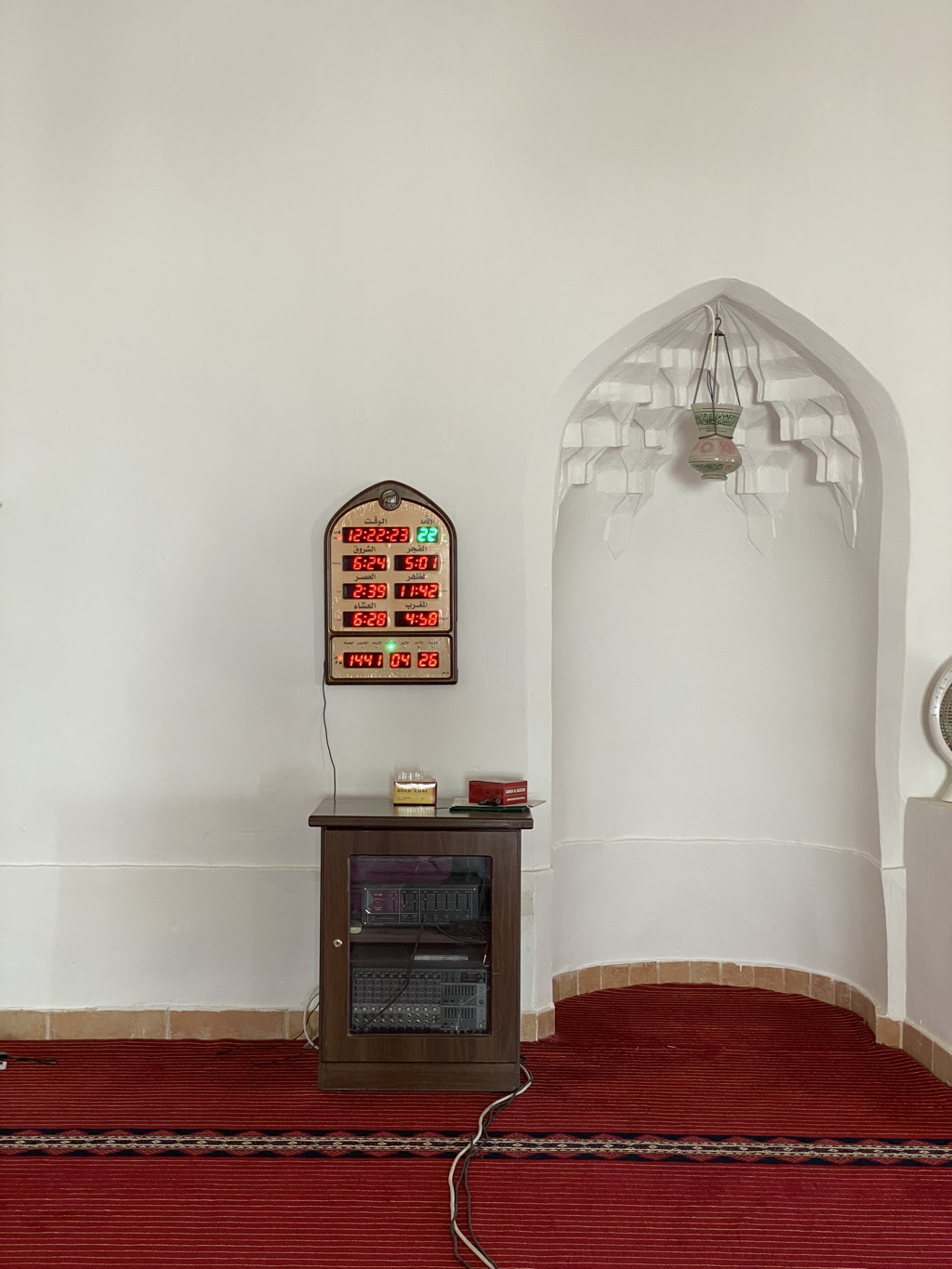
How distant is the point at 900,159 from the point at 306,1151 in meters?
4.23

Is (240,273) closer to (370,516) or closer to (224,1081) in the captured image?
(370,516)

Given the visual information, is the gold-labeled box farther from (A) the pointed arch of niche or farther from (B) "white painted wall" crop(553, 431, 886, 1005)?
(A) the pointed arch of niche

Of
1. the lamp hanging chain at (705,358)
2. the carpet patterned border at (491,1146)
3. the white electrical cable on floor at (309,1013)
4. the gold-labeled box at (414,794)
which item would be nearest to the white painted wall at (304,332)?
the white electrical cable on floor at (309,1013)

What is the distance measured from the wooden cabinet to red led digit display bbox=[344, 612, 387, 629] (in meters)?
0.79

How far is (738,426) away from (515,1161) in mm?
3310

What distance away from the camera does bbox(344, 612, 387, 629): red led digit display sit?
13.4 feet

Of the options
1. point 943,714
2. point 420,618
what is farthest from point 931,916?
point 420,618

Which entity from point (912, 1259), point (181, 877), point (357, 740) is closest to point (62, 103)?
point (357, 740)

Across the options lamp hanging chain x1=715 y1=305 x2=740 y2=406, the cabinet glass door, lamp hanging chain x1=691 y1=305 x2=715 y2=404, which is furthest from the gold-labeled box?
lamp hanging chain x1=715 y1=305 x2=740 y2=406

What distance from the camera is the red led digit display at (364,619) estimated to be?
409 cm

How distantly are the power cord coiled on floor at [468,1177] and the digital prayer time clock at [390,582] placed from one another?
1530 mm

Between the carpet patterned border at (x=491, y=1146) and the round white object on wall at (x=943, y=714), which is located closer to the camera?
the carpet patterned border at (x=491, y=1146)

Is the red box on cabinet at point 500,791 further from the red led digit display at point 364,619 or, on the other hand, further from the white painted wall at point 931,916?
the white painted wall at point 931,916

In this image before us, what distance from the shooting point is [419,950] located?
11.9 feet
